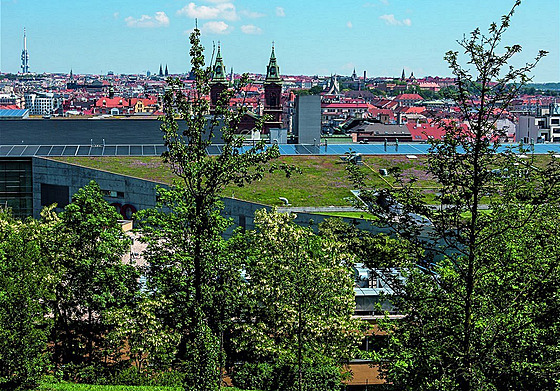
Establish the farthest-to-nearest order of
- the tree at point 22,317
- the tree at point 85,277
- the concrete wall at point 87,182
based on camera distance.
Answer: the concrete wall at point 87,182, the tree at point 85,277, the tree at point 22,317

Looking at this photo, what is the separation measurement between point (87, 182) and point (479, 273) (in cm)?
3681

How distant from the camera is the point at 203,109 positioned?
43.5ft

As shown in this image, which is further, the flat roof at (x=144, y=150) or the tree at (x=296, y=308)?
the flat roof at (x=144, y=150)

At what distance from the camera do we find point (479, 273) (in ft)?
34.0

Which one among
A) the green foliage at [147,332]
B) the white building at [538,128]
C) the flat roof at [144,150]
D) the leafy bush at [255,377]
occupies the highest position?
the white building at [538,128]

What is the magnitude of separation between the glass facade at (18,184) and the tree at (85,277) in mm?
26176

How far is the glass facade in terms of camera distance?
4519 centimetres

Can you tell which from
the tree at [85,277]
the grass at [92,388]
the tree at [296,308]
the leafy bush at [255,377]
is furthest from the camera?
the tree at [85,277]

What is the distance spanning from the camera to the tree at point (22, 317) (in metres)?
16.7

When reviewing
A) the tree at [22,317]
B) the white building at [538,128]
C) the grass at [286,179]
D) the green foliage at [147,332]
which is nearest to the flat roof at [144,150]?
the grass at [286,179]

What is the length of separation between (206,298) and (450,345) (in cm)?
630

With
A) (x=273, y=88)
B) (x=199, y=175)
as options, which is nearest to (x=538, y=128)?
(x=273, y=88)

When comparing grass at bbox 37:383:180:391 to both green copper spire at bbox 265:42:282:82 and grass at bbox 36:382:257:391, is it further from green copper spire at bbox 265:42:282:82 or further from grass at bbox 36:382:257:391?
green copper spire at bbox 265:42:282:82

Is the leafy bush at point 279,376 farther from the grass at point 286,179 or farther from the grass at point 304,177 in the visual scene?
the grass at point 304,177
